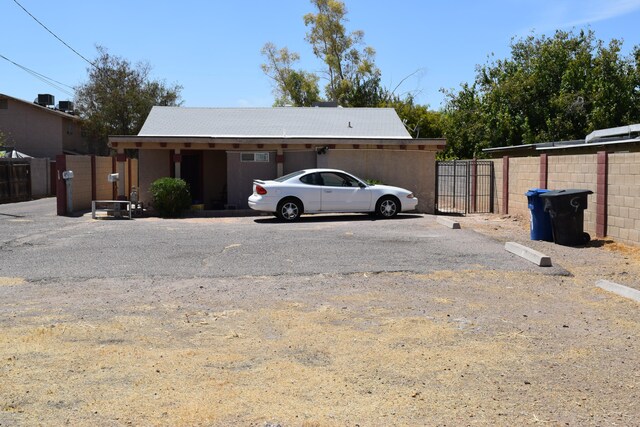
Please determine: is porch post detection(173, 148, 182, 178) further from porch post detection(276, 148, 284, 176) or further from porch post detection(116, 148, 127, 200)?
porch post detection(276, 148, 284, 176)

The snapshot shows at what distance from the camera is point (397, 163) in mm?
23375

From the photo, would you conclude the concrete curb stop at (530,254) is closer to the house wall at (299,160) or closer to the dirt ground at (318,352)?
the dirt ground at (318,352)

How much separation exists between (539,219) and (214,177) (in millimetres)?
14570

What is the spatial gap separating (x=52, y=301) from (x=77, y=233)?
7.75m

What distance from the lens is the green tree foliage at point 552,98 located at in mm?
35438

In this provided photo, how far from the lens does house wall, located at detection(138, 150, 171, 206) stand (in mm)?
24047

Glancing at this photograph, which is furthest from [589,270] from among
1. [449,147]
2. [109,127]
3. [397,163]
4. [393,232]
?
[109,127]

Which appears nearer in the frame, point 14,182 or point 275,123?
point 275,123

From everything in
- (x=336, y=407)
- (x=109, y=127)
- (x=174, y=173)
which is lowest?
(x=336, y=407)

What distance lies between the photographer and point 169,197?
21.4m

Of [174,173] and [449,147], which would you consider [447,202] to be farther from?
[449,147]

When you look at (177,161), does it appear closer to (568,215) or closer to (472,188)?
(472,188)

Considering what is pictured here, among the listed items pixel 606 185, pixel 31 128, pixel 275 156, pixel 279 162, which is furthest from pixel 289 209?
pixel 31 128

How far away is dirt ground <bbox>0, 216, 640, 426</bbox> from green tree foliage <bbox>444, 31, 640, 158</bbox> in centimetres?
2724
